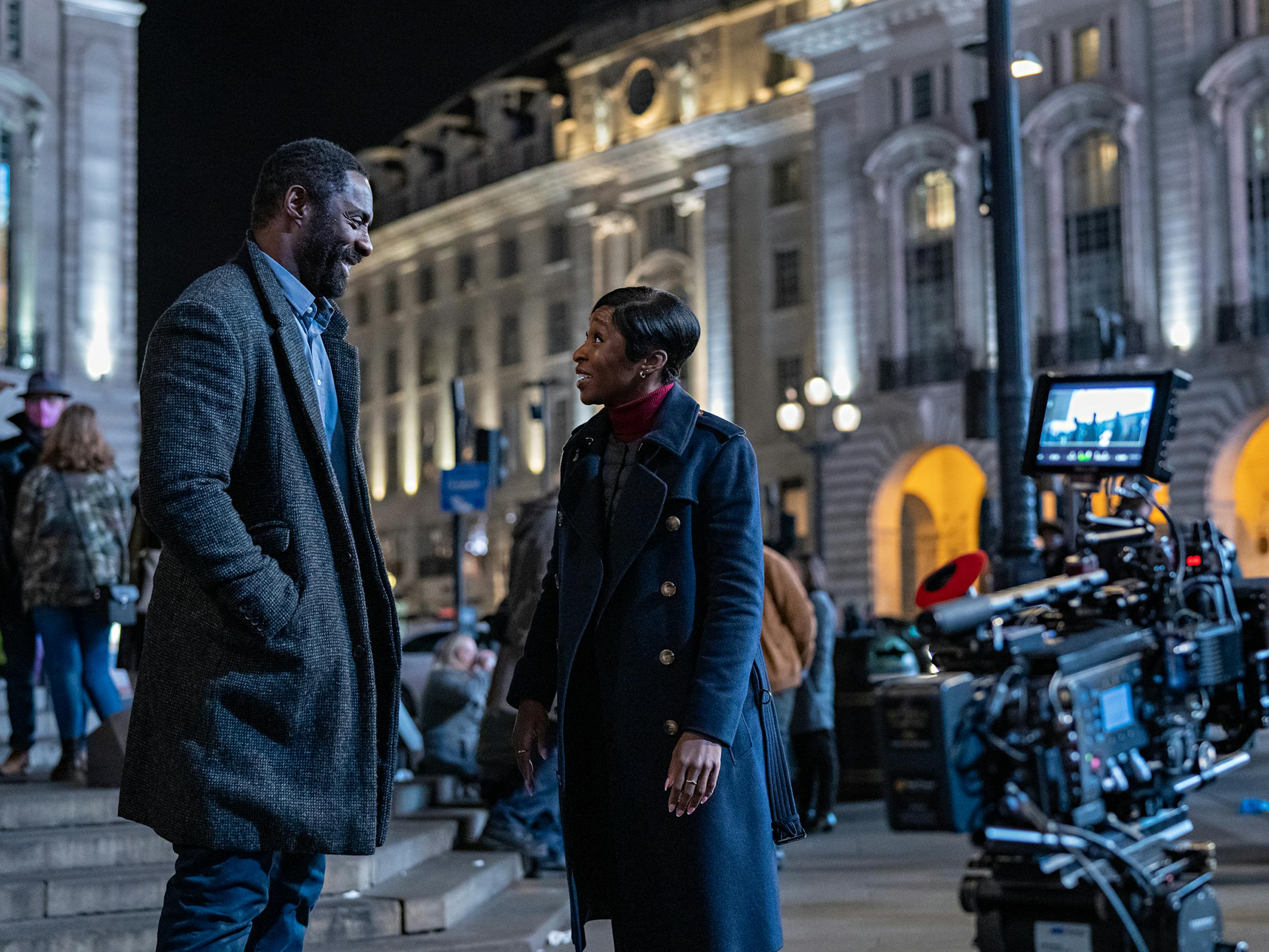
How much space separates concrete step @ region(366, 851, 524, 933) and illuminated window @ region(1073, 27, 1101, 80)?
31651mm

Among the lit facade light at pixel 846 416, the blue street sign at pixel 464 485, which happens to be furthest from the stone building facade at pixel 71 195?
the blue street sign at pixel 464 485

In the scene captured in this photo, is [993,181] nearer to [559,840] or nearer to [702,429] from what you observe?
[559,840]

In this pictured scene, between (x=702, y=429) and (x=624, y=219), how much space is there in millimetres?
46590

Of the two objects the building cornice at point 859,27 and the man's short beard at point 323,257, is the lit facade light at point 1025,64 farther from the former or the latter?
the building cornice at point 859,27

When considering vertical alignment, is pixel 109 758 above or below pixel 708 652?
below

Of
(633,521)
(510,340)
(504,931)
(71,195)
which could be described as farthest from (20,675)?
(510,340)

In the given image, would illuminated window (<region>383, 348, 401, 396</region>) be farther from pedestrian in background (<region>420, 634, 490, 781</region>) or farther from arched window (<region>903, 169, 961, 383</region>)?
pedestrian in background (<region>420, 634, 490, 781</region>)

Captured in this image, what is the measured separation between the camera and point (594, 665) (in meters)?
3.77

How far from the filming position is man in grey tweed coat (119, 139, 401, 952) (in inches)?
120

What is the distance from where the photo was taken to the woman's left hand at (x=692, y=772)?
11.5ft

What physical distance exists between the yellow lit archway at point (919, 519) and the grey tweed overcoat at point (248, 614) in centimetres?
3627

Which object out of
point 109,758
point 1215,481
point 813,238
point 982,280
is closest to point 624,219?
point 813,238

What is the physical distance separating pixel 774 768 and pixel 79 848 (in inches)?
139

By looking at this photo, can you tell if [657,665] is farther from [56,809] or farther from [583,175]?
[583,175]
